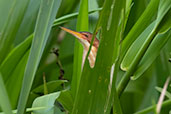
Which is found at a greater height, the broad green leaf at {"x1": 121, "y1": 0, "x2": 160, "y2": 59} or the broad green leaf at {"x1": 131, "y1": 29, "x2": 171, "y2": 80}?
the broad green leaf at {"x1": 121, "y1": 0, "x2": 160, "y2": 59}

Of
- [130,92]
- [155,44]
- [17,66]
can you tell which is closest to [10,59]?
[17,66]

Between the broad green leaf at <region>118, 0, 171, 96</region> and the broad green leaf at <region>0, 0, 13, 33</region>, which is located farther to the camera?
the broad green leaf at <region>0, 0, 13, 33</region>

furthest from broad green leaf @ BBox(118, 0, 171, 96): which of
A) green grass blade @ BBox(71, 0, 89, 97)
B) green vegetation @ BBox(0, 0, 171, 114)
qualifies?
green grass blade @ BBox(71, 0, 89, 97)

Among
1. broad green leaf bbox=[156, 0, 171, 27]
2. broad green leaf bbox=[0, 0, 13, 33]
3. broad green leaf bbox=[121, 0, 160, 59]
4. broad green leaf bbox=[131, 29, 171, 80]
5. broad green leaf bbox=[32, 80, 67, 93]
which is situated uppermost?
broad green leaf bbox=[0, 0, 13, 33]

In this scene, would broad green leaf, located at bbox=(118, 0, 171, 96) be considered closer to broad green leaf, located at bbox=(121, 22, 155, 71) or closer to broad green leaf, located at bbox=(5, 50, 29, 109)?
broad green leaf, located at bbox=(121, 22, 155, 71)

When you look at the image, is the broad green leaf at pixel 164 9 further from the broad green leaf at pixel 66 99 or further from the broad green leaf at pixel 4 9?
the broad green leaf at pixel 4 9

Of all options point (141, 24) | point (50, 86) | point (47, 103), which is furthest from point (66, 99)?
point (141, 24)

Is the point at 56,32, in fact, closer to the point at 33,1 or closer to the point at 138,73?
the point at 33,1

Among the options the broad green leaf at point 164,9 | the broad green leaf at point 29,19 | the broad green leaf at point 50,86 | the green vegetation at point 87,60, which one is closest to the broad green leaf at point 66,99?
the green vegetation at point 87,60
